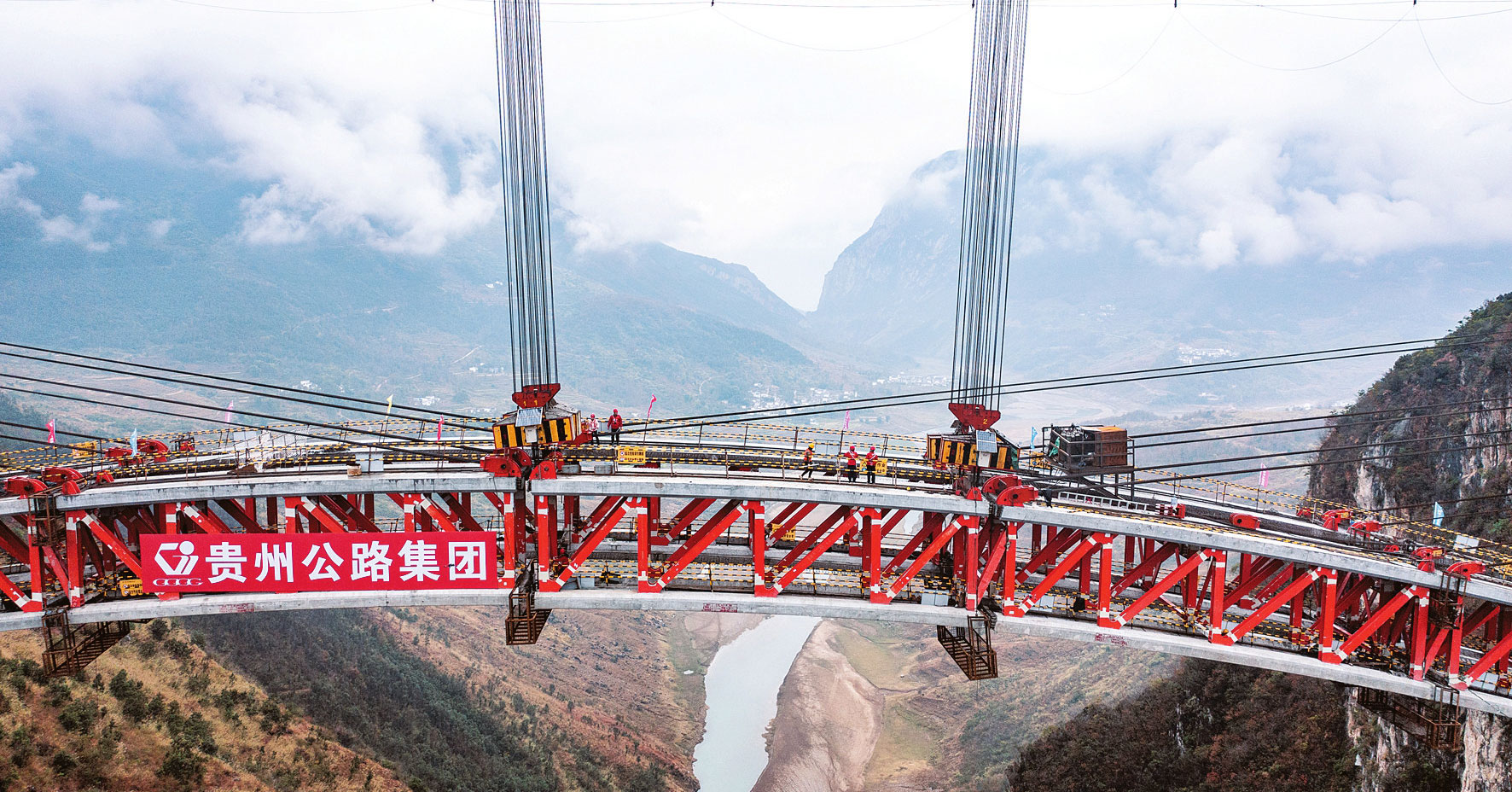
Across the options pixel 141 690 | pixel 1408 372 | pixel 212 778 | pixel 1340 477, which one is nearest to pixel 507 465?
pixel 212 778

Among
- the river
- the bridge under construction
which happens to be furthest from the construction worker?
the river

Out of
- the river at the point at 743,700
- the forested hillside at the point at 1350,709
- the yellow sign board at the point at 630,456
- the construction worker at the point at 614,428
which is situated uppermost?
the construction worker at the point at 614,428

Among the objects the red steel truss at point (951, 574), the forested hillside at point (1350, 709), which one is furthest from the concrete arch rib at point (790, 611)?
the forested hillside at point (1350, 709)

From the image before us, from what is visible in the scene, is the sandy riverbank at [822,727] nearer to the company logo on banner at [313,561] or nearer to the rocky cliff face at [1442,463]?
the rocky cliff face at [1442,463]

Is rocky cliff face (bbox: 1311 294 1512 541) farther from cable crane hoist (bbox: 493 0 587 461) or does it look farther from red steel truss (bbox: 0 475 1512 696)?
cable crane hoist (bbox: 493 0 587 461)

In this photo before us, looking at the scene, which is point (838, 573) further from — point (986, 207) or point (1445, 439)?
point (1445, 439)
